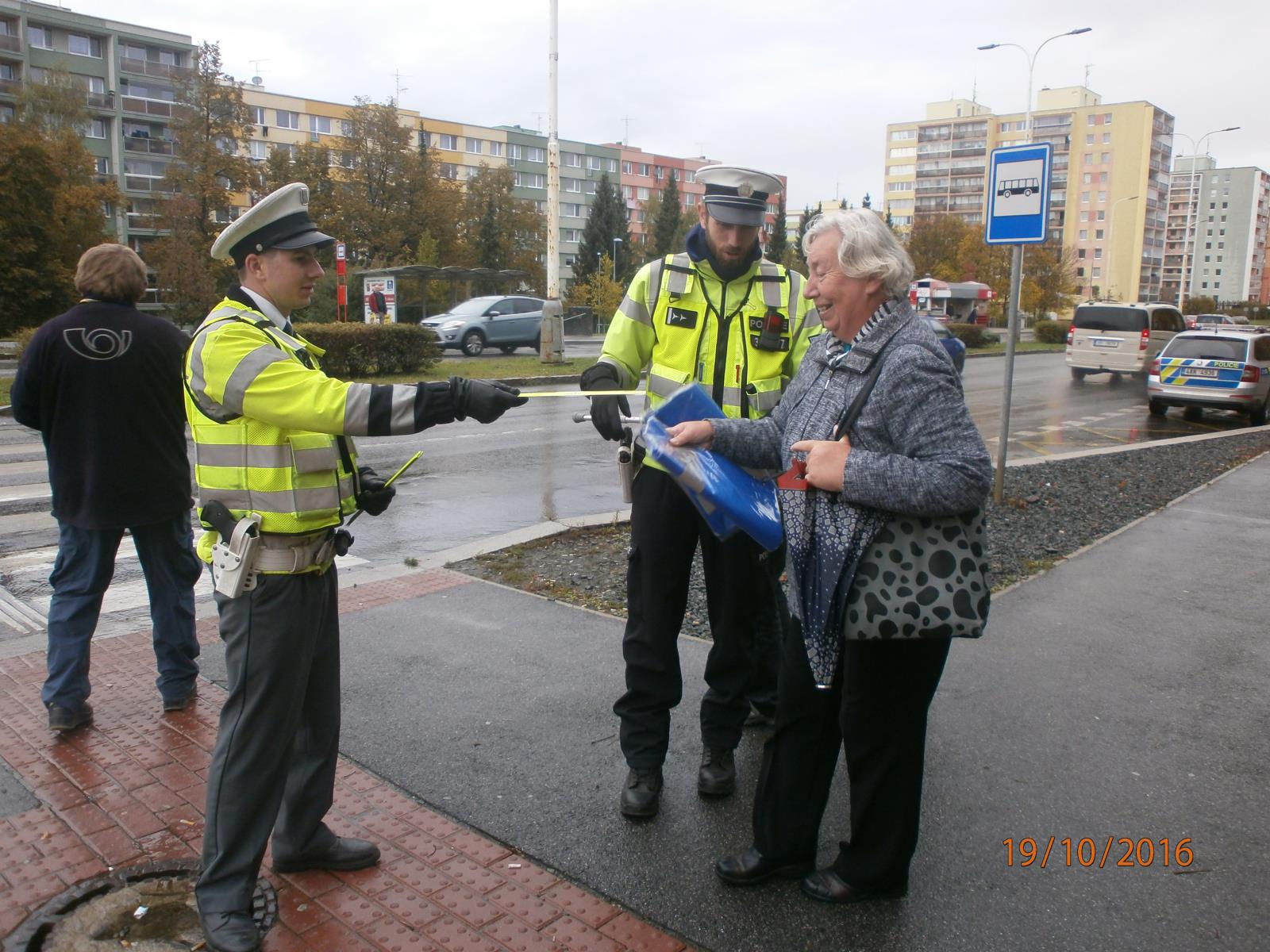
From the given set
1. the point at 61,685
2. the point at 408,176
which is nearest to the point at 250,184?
the point at 408,176

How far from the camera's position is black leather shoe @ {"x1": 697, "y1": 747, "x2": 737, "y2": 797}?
11.3 ft

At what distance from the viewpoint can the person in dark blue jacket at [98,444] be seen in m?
3.92

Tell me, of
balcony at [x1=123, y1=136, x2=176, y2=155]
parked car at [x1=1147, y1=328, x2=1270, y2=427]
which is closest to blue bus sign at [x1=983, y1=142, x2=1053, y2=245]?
parked car at [x1=1147, y1=328, x2=1270, y2=427]

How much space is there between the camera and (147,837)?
10.2 ft

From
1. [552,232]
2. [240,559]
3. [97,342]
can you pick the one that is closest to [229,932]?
[240,559]

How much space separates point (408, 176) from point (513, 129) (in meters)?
48.8

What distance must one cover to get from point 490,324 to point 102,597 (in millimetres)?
24290

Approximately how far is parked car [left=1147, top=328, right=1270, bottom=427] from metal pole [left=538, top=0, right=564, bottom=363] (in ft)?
42.6

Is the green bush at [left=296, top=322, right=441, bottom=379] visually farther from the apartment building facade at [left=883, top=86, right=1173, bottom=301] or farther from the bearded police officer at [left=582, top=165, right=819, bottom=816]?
the apartment building facade at [left=883, top=86, right=1173, bottom=301]

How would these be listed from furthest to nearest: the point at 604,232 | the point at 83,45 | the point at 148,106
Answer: the point at 604,232, the point at 148,106, the point at 83,45

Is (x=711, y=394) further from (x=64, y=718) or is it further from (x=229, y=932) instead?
(x=64, y=718)

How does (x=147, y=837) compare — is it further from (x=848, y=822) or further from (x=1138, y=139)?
(x=1138, y=139)

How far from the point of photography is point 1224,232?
5413 inches
